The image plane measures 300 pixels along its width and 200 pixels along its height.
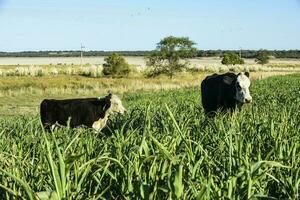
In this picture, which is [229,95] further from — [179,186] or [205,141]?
[179,186]

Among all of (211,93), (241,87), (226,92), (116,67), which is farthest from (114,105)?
(116,67)

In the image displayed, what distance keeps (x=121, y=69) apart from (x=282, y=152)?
5035 centimetres

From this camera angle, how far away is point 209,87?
12.0 metres

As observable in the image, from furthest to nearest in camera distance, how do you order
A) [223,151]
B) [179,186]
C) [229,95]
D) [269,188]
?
[229,95]
[223,151]
[269,188]
[179,186]

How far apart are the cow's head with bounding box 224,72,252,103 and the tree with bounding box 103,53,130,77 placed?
4228 centimetres

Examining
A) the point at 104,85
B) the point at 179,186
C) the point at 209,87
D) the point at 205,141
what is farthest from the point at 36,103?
the point at 179,186

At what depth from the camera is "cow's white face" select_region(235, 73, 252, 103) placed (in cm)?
1027

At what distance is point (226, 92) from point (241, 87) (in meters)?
0.58

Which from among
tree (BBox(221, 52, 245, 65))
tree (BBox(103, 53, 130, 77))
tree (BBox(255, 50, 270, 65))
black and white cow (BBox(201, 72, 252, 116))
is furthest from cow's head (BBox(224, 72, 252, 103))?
tree (BBox(255, 50, 270, 65))

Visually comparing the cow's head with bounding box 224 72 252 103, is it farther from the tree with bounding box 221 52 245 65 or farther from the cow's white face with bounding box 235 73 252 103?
the tree with bounding box 221 52 245 65

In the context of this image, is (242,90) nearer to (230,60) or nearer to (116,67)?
(116,67)

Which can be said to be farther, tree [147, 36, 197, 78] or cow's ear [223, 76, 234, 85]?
tree [147, 36, 197, 78]

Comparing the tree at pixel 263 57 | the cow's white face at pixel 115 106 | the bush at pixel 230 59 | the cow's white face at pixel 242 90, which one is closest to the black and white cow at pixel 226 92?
the cow's white face at pixel 242 90

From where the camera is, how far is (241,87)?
10.6 metres
